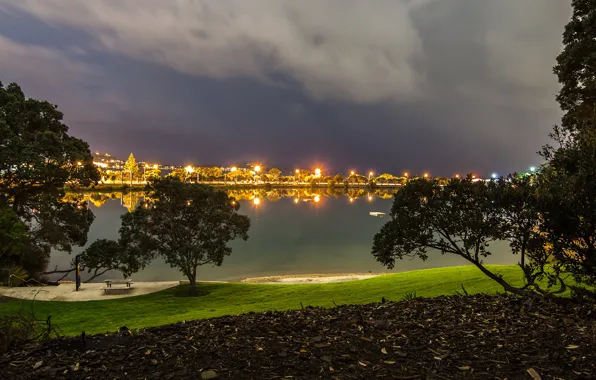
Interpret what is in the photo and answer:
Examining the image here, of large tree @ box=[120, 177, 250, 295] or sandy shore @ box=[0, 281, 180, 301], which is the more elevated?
large tree @ box=[120, 177, 250, 295]

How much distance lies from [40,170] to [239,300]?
41.2 ft

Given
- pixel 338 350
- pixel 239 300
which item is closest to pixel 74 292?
pixel 239 300

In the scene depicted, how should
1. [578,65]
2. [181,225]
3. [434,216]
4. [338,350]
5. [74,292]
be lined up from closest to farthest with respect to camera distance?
[338,350] < [434,216] < [578,65] < [181,225] < [74,292]

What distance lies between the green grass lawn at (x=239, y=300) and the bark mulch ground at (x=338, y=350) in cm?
898

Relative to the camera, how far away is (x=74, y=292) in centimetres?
2539

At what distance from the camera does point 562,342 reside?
561 cm

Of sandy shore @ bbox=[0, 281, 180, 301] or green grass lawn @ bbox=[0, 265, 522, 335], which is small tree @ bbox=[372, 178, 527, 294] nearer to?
green grass lawn @ bbox=[0, 265, 522, 335]

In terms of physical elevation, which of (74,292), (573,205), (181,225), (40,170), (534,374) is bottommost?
(74,292)

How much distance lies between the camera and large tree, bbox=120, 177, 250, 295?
2434 centimetres

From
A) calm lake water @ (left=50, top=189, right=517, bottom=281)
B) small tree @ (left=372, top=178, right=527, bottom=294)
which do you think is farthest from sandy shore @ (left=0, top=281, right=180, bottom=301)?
small tree @ (left=372, top=178, right=527, bottom=294)

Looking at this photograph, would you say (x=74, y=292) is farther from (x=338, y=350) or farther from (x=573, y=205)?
(x=573, y=205)

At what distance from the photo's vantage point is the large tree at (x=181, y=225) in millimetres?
24344

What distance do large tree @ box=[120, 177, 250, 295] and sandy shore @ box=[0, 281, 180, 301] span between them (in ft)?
9.89

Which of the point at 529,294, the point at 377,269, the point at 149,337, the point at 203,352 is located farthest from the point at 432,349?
the point at 377,269
